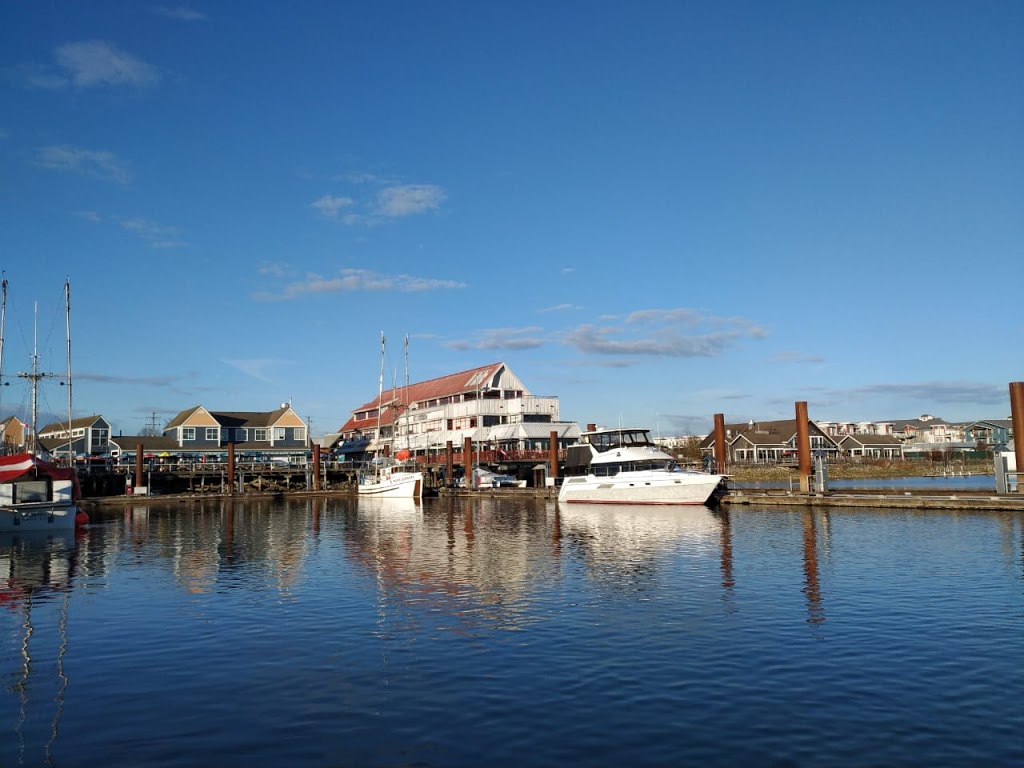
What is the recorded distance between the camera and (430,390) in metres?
113

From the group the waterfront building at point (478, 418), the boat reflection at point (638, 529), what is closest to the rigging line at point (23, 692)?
the boat reflection at point (638, 529)

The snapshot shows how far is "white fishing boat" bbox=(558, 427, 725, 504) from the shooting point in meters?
59.1

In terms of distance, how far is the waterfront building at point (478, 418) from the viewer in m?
93.2

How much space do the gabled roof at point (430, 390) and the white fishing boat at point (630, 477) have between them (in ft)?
88.1

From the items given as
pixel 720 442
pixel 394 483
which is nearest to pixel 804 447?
pixel 720 442

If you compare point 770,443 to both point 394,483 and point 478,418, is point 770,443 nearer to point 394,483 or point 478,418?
point 478,418

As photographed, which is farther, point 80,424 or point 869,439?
point 869,439

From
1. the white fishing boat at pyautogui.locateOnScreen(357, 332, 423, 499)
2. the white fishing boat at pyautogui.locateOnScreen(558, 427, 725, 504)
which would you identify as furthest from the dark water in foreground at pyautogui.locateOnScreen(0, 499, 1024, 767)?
the white fishing boat at pyautogui.locateOnScreen(357, 332, 423, 499)

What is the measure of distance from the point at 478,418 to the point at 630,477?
38674 mm

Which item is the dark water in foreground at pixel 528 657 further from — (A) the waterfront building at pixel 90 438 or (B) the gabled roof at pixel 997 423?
(B) the gabled roof at pixel 997 423

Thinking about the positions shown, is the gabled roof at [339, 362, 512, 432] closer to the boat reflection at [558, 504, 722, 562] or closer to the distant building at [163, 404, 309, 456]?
the distant building at [163, 404, 309, 456]

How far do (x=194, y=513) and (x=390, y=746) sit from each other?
5942 cm

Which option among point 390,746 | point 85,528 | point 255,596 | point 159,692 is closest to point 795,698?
point 390,746

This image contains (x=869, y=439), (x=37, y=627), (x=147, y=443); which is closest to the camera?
(x=37, y=627)
